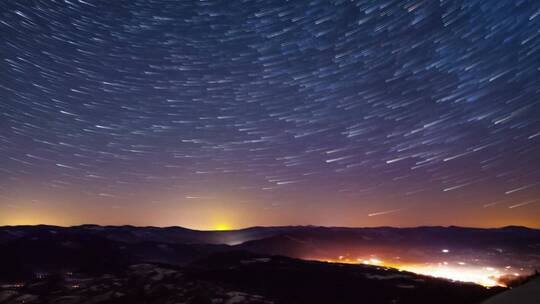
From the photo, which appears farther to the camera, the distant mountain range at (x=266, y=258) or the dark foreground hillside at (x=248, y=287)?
the distant mountain range at (x=266, y=258)

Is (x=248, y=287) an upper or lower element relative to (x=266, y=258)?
lower

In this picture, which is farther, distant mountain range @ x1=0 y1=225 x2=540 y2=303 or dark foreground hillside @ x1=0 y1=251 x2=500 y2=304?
distant mountain range @ x1=0 y1=225 x2=540 y2=303

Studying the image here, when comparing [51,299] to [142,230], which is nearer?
[51,299]

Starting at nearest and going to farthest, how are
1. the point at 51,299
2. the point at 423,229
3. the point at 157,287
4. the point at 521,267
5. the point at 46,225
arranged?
the point at 51,299 → the point at 157,287 → the point at 521,267 → the point at 46,225 → the point at 423,229

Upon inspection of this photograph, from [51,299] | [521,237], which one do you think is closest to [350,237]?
[521,237]

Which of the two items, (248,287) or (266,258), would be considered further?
(266,258)

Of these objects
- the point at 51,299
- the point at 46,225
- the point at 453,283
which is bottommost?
the point at 51,299

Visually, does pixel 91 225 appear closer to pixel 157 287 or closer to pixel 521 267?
pixel 157 287

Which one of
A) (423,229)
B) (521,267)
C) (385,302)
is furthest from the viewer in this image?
(423,229)
